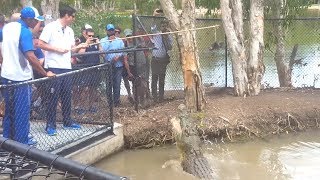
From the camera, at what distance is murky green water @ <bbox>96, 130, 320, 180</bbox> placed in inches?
263

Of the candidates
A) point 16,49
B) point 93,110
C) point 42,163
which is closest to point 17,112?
point 16,49

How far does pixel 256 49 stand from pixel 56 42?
414 centimetres

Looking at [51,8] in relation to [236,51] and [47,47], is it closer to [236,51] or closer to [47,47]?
[236,51]

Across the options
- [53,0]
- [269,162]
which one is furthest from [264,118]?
[53,0]

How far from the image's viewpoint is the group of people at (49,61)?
5699 mm

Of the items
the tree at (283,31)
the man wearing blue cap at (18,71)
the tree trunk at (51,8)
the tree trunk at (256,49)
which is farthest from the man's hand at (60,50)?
the tree at (283,31)

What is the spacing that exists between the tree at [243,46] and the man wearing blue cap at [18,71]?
426 cm

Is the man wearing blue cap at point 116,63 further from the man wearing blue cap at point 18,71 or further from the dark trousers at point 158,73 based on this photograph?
the man wearing blue cap at point 18,71

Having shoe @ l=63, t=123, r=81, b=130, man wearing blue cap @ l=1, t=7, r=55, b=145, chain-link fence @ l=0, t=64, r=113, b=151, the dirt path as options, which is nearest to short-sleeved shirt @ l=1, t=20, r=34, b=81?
man wearing blue cap @ l=1, t=7, r=55, b=145

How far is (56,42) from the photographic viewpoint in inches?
268

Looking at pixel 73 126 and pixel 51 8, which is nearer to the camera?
pixel 73 126

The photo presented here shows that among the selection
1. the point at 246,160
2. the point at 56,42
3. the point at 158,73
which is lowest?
the point at 246,160

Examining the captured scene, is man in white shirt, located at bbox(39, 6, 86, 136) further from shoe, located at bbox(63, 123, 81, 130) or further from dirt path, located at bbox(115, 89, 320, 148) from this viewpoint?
dirt path, located at bbox(115, 89, 320, 148)

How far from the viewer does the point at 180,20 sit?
8.38m
